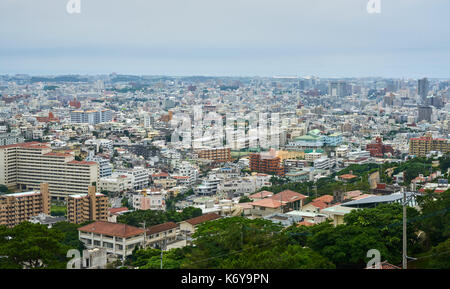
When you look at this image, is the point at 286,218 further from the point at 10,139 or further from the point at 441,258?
the point at 10,139

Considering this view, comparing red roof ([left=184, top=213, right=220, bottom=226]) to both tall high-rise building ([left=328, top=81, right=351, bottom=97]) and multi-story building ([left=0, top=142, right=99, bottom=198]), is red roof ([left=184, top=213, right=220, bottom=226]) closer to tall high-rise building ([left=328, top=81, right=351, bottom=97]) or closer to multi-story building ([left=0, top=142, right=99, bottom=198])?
multi-story building ([left=0, top=142, right=99, bottom=198])

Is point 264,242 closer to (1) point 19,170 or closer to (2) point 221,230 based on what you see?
(2) point 221,230

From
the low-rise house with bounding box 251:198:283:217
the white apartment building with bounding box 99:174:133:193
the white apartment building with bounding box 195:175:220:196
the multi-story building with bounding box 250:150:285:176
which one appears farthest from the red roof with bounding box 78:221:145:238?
the multi-story building with bounding box 250:150:285:176

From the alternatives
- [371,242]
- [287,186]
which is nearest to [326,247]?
[371,242]

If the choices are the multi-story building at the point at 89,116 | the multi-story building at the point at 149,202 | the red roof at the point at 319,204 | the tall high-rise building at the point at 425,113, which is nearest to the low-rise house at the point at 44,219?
the multi-story building at the point at 149,202

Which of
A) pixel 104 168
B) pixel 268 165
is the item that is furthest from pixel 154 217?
pixel 268 165

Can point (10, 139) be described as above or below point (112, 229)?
above
